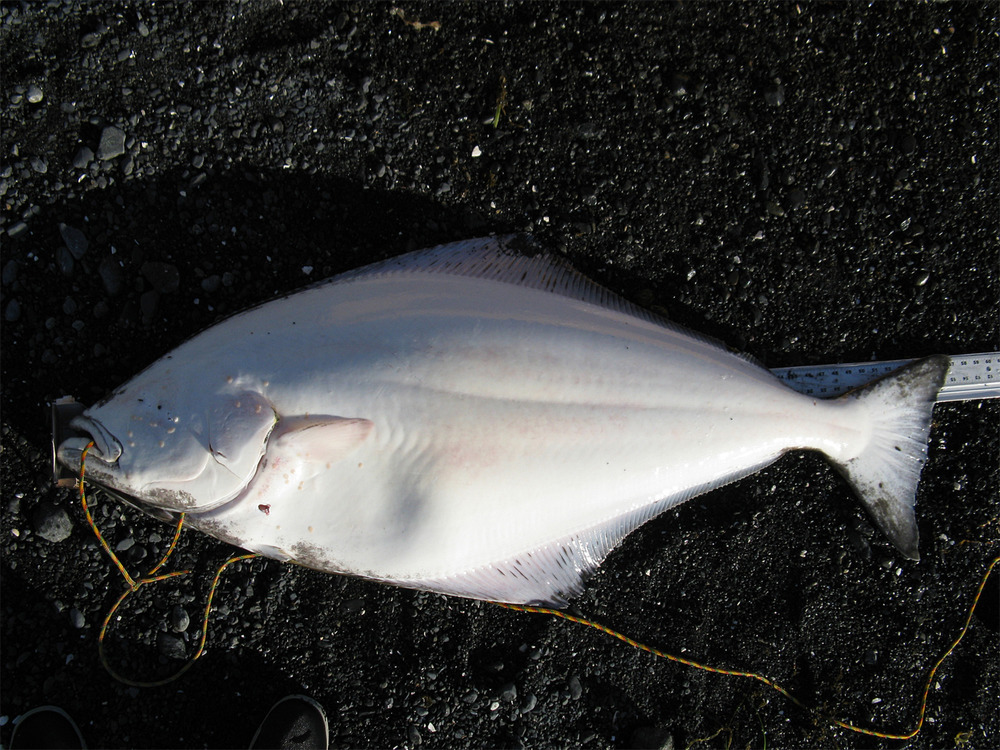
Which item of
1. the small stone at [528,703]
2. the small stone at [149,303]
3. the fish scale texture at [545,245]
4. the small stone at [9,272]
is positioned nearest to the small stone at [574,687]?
the fish scale texture at [545,245]

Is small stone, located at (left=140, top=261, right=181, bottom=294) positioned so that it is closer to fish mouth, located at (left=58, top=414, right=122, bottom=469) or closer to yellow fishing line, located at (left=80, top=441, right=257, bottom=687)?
fish mouth, located at (left=58, top=414, right=122, bottom=469)

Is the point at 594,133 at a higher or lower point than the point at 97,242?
higher

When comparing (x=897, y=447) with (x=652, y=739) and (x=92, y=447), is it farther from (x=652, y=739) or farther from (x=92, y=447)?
(x=92, y=447)

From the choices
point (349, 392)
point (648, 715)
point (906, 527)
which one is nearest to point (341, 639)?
point (349, 392)

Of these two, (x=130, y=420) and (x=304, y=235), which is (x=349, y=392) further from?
(x=304, y=235)

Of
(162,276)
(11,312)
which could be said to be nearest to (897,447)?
(162,276)

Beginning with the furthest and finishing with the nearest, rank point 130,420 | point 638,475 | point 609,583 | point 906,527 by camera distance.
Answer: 1. point 609,583
2. point 906,527
3. point 638,475
4. point 130,420

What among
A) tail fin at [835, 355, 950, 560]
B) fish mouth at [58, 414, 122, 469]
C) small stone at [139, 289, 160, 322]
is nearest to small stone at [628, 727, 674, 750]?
tail fin at [835, 355, 950, 560]
